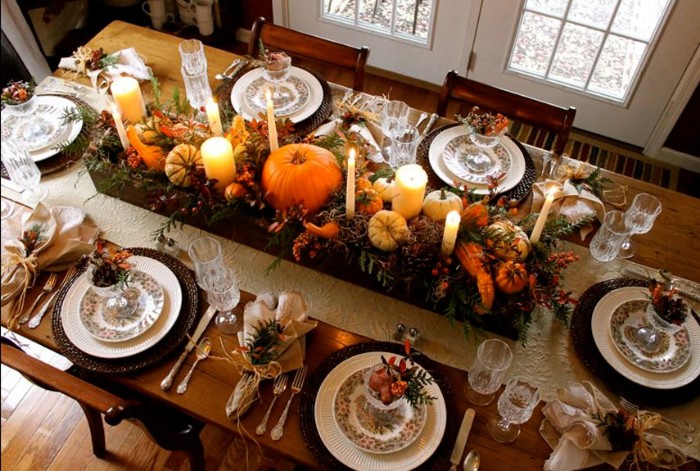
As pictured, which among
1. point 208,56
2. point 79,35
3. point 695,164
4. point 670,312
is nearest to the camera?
point 670,312

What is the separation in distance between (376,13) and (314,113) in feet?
4.30

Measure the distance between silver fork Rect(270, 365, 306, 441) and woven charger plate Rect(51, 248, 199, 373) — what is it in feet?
0.87

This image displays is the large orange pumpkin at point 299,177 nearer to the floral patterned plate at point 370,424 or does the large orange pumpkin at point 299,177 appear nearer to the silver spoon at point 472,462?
the floral patterned plate at point 370,424

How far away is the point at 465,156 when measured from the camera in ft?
5.54

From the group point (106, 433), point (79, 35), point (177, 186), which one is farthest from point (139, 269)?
point (79, 35)

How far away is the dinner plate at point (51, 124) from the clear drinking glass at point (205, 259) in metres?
0.59

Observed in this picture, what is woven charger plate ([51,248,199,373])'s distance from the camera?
4.26 ft

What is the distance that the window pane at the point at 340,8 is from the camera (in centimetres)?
292

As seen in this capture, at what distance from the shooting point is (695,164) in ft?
8.93

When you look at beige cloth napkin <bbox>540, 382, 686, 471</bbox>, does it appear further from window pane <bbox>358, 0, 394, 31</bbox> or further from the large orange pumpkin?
window pane <bbox>358, 0, 394, 31</bbox>

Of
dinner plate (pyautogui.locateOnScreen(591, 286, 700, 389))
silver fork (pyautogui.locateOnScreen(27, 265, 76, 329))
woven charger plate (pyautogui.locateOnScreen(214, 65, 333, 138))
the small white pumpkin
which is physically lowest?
silver fork (pyautogui.locateOnScreen(27, 265, 76, 329))

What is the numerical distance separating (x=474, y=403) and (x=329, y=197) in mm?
554

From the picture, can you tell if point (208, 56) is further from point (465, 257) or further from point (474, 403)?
point (474, 403)

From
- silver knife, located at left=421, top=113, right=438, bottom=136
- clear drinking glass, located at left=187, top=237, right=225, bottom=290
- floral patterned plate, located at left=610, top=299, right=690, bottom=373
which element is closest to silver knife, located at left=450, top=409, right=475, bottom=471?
floral patterned plate, located at left=610, top=299, right=690, bottom=373
